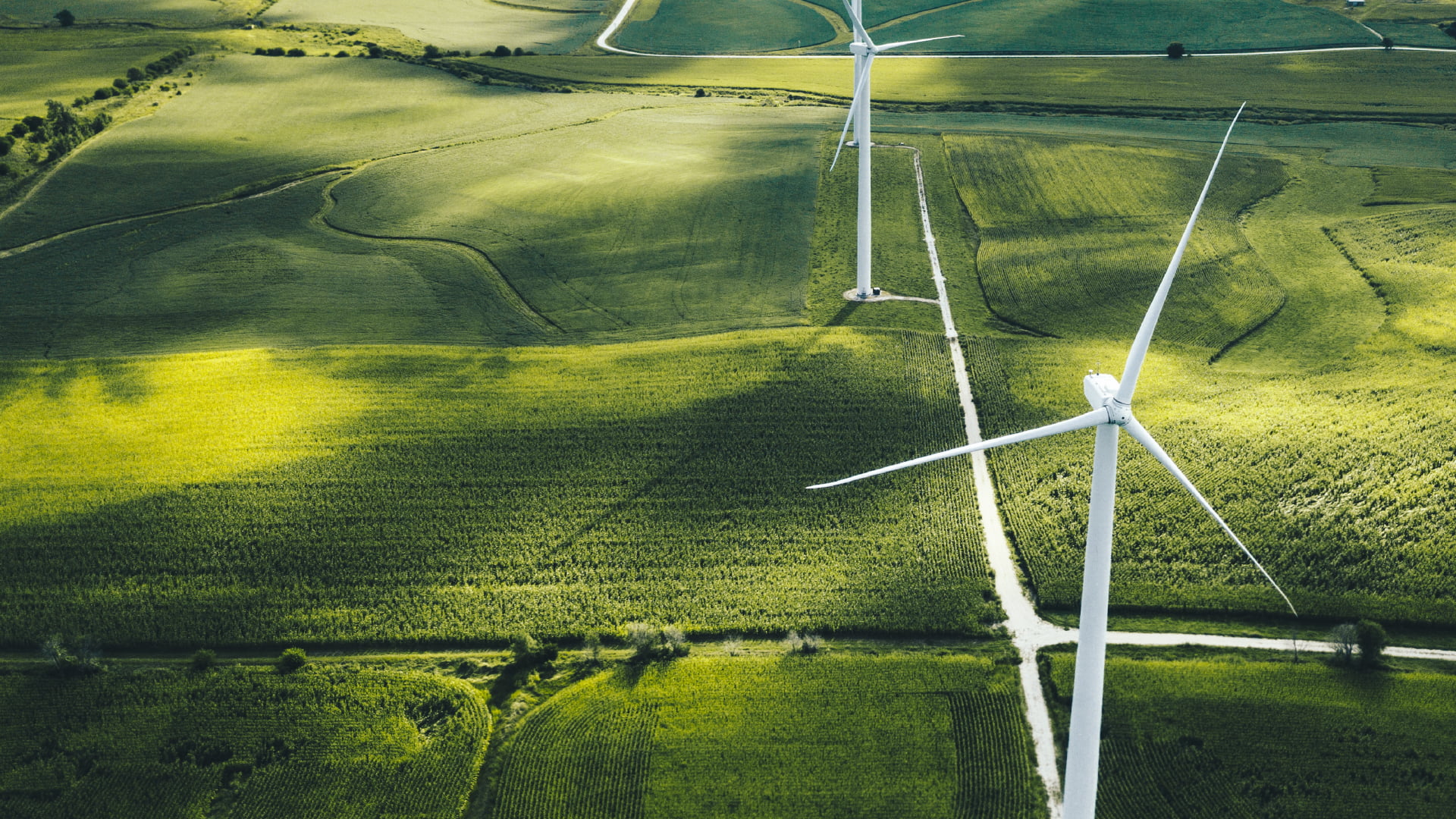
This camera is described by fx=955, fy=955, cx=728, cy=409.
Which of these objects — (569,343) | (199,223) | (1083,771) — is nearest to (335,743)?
(1083,771)

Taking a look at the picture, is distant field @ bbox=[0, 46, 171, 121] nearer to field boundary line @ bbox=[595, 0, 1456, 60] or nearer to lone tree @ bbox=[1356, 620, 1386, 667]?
field boundary line @ bbox=[595, 0, 1456, 60]

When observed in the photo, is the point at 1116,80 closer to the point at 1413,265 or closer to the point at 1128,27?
the point at 1128,27

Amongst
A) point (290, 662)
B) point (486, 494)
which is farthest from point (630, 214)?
point (290, 662)

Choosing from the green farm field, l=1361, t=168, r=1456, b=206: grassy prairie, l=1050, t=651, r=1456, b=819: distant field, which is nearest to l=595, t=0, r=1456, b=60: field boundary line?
the green farm field

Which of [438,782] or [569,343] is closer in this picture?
[438,782]

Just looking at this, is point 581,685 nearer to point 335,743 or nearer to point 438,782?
point 438,782
